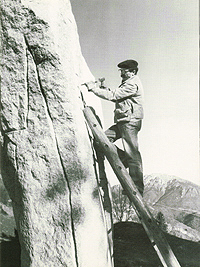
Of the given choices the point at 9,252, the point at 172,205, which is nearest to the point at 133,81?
the point at 9,252

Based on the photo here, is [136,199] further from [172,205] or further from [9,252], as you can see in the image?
[172,205]

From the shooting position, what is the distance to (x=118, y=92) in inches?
141

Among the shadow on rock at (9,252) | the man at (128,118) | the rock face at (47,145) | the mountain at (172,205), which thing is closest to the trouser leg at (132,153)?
the man at (128,118)

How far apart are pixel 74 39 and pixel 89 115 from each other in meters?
1.13

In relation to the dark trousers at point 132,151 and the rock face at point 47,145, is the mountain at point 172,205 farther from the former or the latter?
the rock face at point 47,145

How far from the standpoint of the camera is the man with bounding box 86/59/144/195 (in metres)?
3.52

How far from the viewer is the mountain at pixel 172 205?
7184mm

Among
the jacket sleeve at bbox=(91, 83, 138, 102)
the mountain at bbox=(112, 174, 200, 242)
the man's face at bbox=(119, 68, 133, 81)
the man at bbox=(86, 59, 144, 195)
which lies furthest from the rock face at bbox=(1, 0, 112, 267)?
the mountain at bbox=(112, 174, 200, 242)

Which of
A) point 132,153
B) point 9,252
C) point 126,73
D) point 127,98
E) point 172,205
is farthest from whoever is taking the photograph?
point 172,205

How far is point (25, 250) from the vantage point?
322 centimetres

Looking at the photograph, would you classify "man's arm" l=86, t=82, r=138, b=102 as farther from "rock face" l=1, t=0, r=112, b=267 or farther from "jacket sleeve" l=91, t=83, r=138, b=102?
"rock face" l=1, t=0, r=112, b=267

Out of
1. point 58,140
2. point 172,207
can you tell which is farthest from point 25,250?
point 172,207

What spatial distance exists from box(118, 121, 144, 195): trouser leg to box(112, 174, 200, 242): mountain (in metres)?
3.97

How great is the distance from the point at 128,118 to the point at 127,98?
0.99 feet
